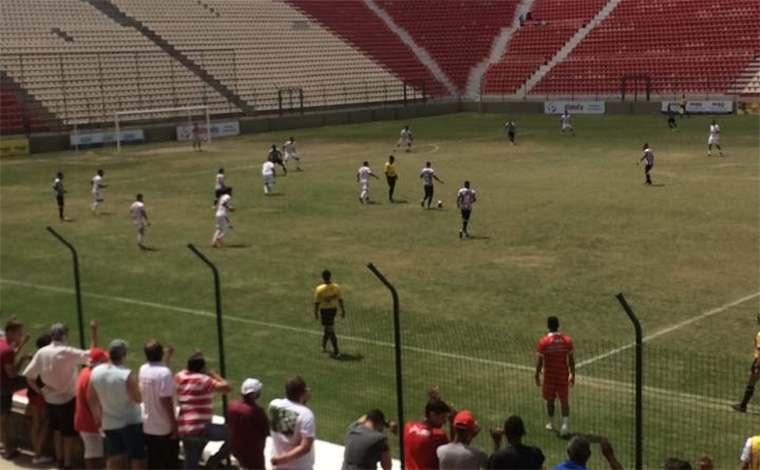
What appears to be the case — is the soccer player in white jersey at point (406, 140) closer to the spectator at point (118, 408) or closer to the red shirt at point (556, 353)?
the red shirt at point (556, 353)

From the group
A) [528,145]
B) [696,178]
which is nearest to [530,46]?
[528,145]

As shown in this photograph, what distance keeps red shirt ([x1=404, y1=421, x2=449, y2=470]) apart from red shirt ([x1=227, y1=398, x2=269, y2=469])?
4.23ft

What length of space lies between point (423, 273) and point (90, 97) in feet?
144

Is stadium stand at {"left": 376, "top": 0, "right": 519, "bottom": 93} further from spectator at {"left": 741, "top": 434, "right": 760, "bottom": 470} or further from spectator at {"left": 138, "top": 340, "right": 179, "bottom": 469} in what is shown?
spectator at {"left": 138, "top": 340, "right": 179, "bottom": 469}

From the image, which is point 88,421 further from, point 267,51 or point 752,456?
point 267,51

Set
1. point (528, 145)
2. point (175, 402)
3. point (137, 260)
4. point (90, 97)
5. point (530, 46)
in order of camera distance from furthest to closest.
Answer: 1. point (530, 46)
2. point (90, 97)
3. point (528, 145)
4. point (137, 260)
5. point (175, 402)

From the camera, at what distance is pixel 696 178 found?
122 feet

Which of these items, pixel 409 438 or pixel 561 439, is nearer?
pixel 409 438

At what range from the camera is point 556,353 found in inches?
514

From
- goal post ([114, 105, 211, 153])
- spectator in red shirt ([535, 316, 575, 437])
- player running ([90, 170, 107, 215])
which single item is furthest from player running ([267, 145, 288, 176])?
spectator in red shirt ([535, 316, 575, 437])

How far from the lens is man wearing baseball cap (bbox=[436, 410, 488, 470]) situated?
7.98 metres

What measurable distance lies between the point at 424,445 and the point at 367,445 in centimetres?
54

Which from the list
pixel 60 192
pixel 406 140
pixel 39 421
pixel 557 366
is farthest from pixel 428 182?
pixel 39 421

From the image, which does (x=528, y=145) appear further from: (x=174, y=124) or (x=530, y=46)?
(x=530, y=46)
